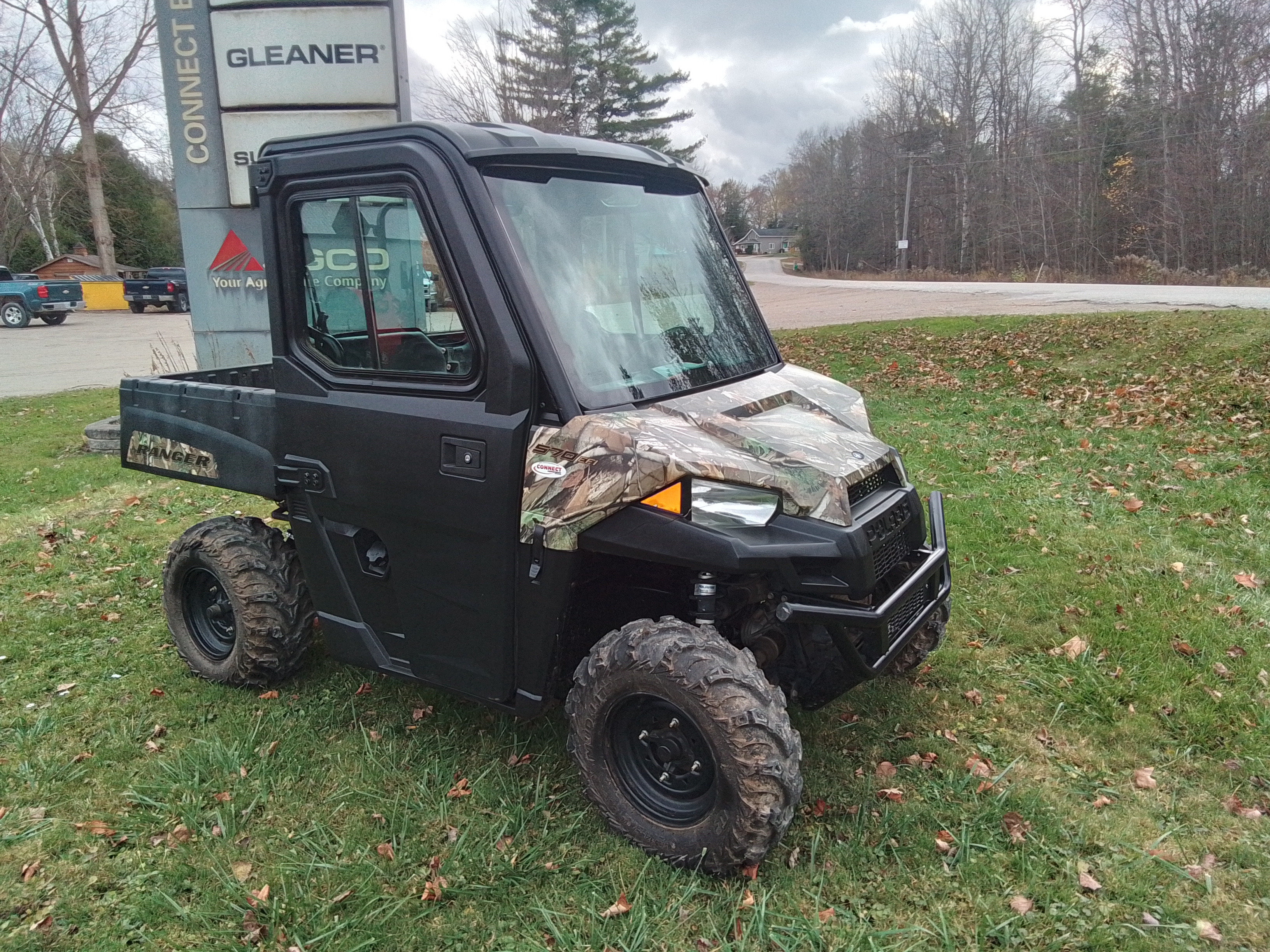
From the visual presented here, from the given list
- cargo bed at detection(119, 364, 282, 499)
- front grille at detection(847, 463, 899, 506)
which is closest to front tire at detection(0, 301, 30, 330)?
cargo bed at detection(119, 364, 282, 499)

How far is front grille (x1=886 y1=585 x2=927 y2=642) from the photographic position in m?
3.06

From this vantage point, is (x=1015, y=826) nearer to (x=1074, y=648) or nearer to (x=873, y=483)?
(x=873, y=483)

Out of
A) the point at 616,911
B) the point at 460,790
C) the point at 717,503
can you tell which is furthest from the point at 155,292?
the point at 616,911

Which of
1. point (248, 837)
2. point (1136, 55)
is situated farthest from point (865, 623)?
point (1136, 55)

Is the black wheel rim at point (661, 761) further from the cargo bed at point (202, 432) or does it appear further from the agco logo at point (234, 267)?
the agco logo at point (234, 267)

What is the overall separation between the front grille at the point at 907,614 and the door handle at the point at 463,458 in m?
1.49

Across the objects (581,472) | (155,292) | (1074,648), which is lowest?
(1074,648)

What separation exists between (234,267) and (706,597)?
7001mm

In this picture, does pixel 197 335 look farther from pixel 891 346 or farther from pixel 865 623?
pixel 891 346

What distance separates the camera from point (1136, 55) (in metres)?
37.4

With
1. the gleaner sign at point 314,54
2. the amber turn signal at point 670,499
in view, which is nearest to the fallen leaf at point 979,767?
the amber turn signal at point 670,499

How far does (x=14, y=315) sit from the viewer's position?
27.1m

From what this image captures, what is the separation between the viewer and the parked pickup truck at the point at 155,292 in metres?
33.1

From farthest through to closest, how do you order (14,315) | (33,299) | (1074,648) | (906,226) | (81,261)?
(906,226)
(81,261)
(14,315)
(33,299)
(1074,648)
